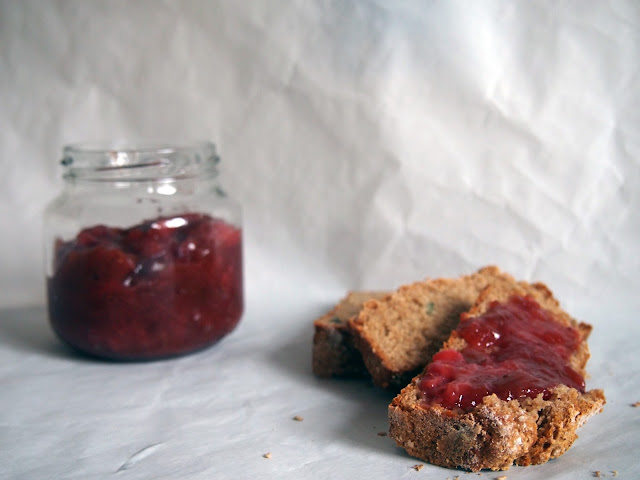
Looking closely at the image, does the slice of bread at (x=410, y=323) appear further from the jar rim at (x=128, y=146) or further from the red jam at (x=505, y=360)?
the jar rim at (x=128, y=146)

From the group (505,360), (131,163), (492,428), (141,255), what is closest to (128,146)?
(131,163)

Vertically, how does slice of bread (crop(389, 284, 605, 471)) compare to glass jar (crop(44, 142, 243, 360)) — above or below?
below

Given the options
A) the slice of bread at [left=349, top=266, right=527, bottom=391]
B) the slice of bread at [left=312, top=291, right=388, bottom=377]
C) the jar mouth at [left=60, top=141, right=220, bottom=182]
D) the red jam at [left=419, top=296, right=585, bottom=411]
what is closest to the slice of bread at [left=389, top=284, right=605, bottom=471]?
the red jam at [left=419, top=296, right=585, bottom=411]

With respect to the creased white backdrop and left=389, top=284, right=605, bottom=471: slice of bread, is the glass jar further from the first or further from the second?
left=389, top=284, right=605, bottom=471: slice of bread

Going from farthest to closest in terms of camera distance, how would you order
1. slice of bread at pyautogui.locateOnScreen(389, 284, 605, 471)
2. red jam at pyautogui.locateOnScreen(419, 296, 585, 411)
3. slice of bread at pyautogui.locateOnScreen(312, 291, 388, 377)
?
slice of bread at pyautogui.locateOnScreen(312, 291, 388, 377) → red jam at pyautogui.locateOnScreen(419, 296, 585, 411) → slice of bread at pyautogui.locateOnScreen(389, 284, 605, 471)

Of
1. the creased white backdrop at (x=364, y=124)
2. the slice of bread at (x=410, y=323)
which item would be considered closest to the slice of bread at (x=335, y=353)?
the slice of bread at (x=410, y=323)

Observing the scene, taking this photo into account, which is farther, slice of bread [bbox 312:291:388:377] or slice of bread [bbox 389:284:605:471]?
slice of bread [bbox 312:291:388:377]

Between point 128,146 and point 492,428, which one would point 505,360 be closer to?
point 492,428
